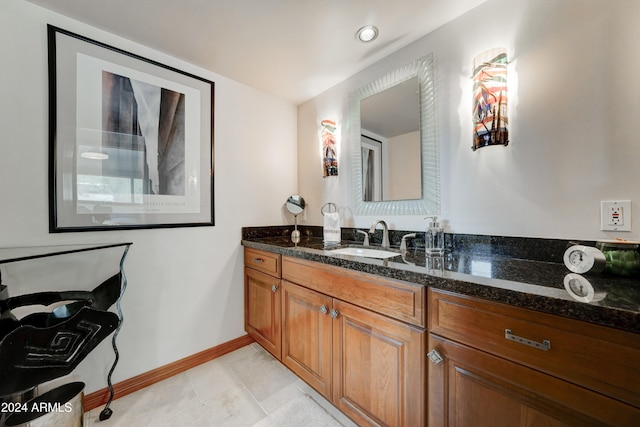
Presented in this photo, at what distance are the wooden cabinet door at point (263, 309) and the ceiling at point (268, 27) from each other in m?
1.60

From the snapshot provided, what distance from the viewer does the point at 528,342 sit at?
2.31ft

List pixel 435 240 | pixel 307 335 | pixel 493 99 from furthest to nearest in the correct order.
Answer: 1. pixel 307 335
2. pixel 435 240
3. pixel 493 99

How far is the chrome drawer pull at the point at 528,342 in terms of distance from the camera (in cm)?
68

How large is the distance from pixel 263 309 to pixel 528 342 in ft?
5.17

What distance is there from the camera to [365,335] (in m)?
1.15

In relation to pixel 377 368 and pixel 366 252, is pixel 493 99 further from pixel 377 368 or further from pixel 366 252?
pixel 377 368

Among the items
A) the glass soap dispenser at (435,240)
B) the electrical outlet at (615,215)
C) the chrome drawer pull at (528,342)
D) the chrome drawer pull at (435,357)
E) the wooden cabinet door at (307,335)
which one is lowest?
the wooden cabinet door at (307,335)

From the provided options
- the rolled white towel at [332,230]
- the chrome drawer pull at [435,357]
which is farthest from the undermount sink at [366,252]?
the chrome drawer pull at [435,357]

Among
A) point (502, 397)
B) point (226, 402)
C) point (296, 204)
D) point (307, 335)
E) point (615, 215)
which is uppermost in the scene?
point (296, 204)

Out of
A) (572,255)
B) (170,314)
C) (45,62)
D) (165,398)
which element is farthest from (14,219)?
(572,255)

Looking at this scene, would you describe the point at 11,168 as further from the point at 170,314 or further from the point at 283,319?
the point at 283,319

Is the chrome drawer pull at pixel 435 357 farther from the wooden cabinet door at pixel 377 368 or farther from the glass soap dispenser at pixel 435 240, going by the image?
the glass soap dispenser at pixel 435 240

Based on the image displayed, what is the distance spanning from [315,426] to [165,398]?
0.97 m

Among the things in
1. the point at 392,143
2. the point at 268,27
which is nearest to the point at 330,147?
the point at 392,143
